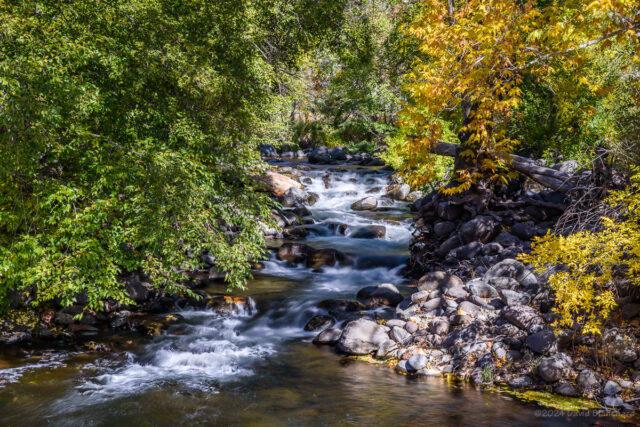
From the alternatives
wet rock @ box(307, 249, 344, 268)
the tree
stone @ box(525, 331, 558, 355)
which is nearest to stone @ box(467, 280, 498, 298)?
stone @ box(525, 331, 558, 355)

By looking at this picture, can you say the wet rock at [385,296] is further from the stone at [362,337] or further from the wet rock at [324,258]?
the wet rock at [324,258]

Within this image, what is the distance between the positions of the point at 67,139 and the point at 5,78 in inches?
54.0

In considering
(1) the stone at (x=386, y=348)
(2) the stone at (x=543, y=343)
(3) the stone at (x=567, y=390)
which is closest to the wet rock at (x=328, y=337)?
(1) the stone at (x=386, y=348)

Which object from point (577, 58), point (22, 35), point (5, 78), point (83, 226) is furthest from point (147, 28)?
point (577, 58)

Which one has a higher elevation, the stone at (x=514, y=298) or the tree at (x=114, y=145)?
the tree at (x=114, y=145)

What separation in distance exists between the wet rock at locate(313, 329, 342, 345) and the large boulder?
13653 mm

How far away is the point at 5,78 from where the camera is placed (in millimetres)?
5453

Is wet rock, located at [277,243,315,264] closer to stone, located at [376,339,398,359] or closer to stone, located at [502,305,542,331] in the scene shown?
stone, located at [376,339,398,359]

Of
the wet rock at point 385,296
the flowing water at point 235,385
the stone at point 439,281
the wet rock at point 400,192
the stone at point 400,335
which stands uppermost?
the wet rock at point 400,192

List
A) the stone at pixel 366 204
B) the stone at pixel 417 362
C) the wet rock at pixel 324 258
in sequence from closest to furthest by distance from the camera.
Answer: the stone at pixel 417 362 < the wet rock at pixel 324 258 < the stone at pixel 366 204

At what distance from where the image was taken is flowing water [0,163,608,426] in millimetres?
5738

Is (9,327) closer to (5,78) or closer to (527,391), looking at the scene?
(5,78)

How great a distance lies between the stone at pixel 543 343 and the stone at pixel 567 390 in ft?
1.74

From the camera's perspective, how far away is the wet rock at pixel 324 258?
45.1ft
